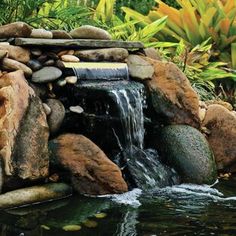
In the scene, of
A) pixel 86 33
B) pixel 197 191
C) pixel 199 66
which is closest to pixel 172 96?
pixel 86 33

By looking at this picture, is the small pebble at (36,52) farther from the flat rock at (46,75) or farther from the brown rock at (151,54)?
the brown rock at (151,54)

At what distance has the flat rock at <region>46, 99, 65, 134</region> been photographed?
18.2 feet

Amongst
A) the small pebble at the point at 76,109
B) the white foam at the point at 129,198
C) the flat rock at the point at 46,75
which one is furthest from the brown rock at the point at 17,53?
the white foam at the point at 129,198

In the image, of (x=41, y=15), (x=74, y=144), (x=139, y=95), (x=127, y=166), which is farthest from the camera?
(x=41, y=15)

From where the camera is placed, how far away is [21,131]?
504 cm

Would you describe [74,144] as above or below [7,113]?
below

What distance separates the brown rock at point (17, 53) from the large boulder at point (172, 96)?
58.9 inches

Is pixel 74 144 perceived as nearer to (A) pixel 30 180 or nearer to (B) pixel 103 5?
(A) pixel 30 180

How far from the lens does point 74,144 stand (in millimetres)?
5348

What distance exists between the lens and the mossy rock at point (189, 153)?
5.93m

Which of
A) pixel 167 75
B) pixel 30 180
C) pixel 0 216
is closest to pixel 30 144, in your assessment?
pixel 30 180

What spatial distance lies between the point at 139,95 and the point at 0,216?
2380 millimetres

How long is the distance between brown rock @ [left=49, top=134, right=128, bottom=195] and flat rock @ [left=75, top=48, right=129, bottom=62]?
1375 mm

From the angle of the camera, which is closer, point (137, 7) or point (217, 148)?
point (217, 148)
